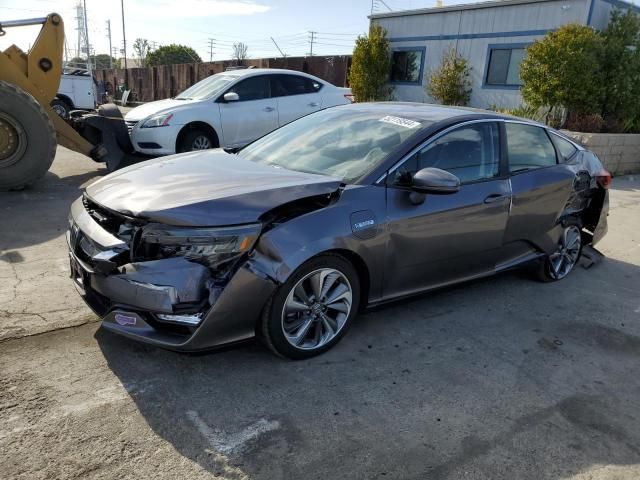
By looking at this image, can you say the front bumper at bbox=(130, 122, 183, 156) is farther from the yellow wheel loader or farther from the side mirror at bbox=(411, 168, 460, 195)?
the side mirror at bbox=(411, 168, 460, 195)

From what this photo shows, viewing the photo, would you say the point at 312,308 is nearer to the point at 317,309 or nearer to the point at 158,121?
the point at 317,309

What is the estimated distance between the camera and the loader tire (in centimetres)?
677

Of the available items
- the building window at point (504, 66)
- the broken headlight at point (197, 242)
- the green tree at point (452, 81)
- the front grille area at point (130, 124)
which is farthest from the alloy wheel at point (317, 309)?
the green tree at point (452, 81)

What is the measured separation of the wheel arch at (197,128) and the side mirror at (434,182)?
5.92 meters

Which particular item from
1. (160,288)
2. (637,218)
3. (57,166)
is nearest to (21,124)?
(57,166)

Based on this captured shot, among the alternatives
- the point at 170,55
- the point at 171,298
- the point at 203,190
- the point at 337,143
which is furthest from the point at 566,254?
the point at 170,55

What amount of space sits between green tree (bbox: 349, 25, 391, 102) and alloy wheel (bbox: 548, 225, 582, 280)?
13717 millimetres

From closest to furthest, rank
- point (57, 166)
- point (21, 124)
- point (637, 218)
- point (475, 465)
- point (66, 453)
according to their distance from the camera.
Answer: point (66, 453), point (475, 465), point (21, 124), point (637, 218), point (57, 166)

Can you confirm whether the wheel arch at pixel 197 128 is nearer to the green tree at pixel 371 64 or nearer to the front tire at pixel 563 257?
the front tire at pixel 563 257

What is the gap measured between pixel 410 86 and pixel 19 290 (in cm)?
1604

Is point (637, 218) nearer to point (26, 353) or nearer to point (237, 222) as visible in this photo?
point (237, 222)

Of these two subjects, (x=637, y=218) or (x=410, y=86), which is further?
(x=410, y=86)

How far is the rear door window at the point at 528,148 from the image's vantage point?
14.3 ft

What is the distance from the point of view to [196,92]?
930 cm
